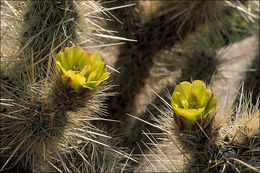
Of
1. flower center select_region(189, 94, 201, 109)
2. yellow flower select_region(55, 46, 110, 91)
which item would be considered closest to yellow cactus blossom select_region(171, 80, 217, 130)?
flower center select_region(189, 94, 201, 109)

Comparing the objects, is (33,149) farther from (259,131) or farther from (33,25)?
(259,131)

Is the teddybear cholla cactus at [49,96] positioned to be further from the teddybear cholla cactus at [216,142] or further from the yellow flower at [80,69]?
the teddybear cholla cactus at [216,142]

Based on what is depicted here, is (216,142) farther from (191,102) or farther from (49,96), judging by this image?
(49,96)

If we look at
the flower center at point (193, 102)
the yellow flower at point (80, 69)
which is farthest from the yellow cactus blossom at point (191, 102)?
the yellow flower at point (80, 69)

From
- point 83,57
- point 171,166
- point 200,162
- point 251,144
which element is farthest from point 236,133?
point 83,57

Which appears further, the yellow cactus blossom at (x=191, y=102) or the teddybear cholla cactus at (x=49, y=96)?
the teddybear cholla cactus at (x=49, y=96)
